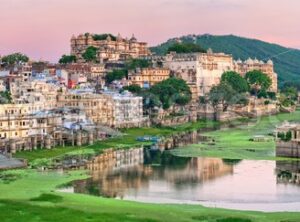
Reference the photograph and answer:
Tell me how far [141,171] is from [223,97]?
73.1 m

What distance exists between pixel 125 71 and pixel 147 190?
88669 millimetres

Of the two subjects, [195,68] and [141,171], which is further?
[195,68]

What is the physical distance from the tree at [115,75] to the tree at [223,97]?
56.7ft

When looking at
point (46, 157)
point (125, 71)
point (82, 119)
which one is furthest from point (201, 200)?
point (125, 71)

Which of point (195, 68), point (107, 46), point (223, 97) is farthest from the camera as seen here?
point (107, 46)

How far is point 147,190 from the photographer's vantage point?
53.9 meters

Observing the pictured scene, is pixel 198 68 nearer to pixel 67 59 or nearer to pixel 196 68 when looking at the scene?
pixel 196 68

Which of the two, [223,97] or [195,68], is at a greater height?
Answer: [195,68]

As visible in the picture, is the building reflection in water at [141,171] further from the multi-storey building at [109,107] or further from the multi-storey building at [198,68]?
the multi-storey building at [198,68]

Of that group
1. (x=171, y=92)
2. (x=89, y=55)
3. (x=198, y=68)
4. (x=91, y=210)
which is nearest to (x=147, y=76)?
(x=171, y=92)

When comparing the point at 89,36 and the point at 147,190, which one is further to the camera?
the point at 89,36

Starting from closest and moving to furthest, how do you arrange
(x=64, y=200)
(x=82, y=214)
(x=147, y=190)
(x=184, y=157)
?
(x=82, y=214) < (x=64, y=200) < (x=147, y=190) < (x=184, y=157)

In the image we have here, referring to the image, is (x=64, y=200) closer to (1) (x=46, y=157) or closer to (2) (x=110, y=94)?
(1) (x=46, y=157)

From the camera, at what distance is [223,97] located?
446 feet
